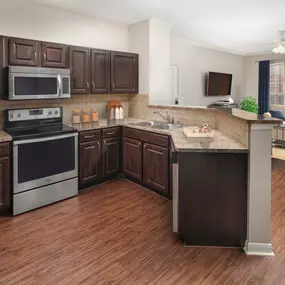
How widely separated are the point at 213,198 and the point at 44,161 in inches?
78.7

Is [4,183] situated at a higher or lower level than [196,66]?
lower

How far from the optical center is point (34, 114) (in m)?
3.71

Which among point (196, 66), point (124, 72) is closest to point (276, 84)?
point (196, 66)

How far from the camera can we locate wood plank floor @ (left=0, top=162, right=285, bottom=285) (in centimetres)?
207

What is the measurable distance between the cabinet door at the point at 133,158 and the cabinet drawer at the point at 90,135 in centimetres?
45

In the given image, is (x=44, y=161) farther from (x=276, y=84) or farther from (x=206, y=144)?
(x=276, y=84)

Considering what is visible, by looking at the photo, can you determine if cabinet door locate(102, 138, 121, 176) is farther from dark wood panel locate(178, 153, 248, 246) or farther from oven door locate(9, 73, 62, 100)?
dark wood panel locate(178, 153, 248, 246)

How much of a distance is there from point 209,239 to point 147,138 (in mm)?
1680

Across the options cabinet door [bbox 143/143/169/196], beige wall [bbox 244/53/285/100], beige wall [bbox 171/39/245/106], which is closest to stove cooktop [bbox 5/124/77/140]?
cabinet door [bbox 143/143/169/196]

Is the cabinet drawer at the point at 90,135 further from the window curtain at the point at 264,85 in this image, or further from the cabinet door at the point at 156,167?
the window curtain at the point at 264,85

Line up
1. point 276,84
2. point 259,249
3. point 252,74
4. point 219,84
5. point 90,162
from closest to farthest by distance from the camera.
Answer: point 259,249 → point 90,162 → point 219,84 → point 276,84 → point 252,74

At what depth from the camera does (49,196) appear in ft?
11.2

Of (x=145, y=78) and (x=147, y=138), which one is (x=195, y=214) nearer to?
(x=147, y=138)

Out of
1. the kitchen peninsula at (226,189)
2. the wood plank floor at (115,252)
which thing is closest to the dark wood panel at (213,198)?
the kitchen peninsula at (226,189)
